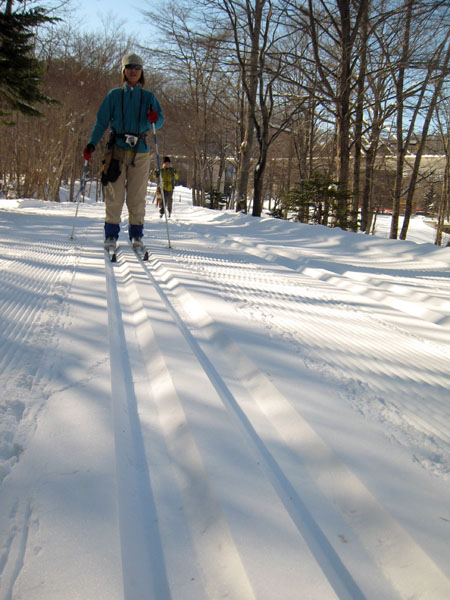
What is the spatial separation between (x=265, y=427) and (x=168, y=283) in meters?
2.08

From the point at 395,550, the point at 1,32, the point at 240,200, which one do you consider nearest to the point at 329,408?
the point at 395,550

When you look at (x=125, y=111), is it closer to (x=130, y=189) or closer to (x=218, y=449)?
(x=130, y=189)

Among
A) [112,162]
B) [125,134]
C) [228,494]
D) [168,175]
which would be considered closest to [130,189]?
[112,162]

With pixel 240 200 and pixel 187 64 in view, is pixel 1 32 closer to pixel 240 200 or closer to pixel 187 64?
pixel 240 200

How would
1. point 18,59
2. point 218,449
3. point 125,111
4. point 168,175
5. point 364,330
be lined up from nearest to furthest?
1. point 218,449
2. point 364,330
3. point 125,111
4. point 18,59
5. point 168,175

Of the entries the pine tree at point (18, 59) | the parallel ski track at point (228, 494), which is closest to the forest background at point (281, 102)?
the pine tree at point (18, 59)

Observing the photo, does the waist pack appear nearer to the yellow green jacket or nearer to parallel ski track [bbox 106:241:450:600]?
parallel ski track [bbox 106:241:450:600]

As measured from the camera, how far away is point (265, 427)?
1.45 meters

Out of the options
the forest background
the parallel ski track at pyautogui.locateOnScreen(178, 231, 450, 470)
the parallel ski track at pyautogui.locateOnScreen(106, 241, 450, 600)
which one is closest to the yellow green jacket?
the forest background

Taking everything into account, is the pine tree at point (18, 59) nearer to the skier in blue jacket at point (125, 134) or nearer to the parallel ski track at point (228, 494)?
the skier in blue jacket at point (125, 134)

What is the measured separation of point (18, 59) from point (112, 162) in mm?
5613

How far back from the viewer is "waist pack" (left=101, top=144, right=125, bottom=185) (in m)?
4.36

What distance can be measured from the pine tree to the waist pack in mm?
5334

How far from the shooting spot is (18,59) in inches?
311
